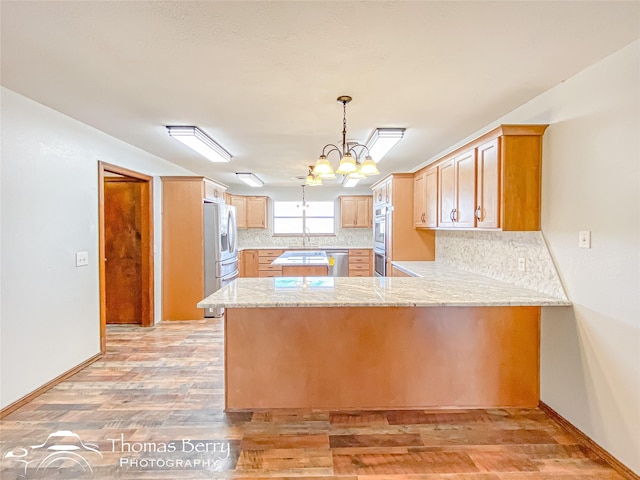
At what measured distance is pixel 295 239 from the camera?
8164 millimetres

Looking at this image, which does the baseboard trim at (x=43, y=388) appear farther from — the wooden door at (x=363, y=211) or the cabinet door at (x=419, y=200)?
the wooden door at (x=363, y=211)

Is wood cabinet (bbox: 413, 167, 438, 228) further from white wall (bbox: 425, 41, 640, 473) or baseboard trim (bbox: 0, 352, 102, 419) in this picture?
baseboard trim (bbox: 0, 352, 102, 419)

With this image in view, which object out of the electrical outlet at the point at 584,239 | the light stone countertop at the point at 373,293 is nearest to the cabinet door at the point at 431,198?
the light stone countertop at the point at 373,293

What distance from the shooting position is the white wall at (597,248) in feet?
5.92

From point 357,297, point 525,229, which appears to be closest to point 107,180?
point 357,297

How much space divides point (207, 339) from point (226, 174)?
3262mm

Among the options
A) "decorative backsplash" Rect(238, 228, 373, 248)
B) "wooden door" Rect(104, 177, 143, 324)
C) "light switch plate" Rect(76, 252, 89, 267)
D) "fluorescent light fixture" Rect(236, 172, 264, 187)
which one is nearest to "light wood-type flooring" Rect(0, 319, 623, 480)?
"light switch plate" Rect(76, 252, 89, 267)

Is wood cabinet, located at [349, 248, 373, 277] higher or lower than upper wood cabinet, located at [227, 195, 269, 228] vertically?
lower

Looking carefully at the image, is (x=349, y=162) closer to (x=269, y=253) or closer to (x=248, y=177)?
(x=248, y=177)

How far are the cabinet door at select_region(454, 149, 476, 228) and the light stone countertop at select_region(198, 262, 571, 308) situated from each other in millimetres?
556

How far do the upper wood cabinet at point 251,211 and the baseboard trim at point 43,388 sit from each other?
4682 mm

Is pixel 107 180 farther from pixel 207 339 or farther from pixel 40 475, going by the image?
pixel 40 475

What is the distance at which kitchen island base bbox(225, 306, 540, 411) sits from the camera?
2.44 m

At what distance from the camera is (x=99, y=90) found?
242cm
